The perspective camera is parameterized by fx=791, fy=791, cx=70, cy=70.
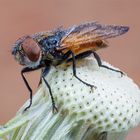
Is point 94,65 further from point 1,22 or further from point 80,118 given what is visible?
point 1,22

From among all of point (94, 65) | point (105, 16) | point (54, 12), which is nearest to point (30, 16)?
point (54, 12)

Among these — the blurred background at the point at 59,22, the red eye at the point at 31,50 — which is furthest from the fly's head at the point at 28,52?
the blurred background at the point at 59,22

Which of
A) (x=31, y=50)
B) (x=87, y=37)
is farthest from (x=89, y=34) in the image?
(x=31, y=50)

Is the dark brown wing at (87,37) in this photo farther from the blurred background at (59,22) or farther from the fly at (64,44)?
the blurred background at (59,22)

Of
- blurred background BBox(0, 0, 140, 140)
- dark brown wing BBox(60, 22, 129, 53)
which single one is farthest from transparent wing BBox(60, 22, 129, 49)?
blurred background BBox(0, 0, 140, 140)

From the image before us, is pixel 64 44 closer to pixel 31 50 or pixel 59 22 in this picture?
pixel 31 50
